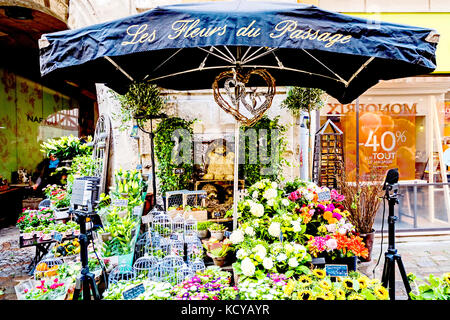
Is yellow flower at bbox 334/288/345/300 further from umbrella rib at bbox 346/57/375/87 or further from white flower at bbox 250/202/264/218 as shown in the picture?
umbrella rib at bbox 346/57/375/87

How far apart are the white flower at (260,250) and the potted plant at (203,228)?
180cm

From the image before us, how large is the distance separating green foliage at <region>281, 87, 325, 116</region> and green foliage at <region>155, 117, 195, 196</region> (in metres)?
2.18

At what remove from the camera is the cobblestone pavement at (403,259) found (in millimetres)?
4043

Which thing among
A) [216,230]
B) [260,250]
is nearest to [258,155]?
[216,230]

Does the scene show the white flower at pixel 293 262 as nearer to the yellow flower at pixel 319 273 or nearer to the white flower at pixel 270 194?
the yellow flower at pixel 319 273

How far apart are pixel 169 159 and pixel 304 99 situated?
9.47 feet

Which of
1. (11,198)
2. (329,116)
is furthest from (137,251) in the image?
(11,198)

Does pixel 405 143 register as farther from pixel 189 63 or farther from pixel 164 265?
pixel 164 265

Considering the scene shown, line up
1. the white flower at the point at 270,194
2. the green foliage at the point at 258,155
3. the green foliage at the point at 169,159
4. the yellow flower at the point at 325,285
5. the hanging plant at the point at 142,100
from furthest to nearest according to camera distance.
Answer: the green foliage at the point at 169,159 → the green foliage at the point at 258,155 → the hanging plant at the point at 142,100 → the white flower at the point at 270,194 → the yellow flower at the point at 325,285

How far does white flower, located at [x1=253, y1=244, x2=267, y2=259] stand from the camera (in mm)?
2736

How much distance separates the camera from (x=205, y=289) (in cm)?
→ 246

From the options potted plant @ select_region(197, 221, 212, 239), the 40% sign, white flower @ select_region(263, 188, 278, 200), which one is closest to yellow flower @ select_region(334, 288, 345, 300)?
white flower @ select_region(263, 188, 278, 200)

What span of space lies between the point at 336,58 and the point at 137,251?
3.96 metres

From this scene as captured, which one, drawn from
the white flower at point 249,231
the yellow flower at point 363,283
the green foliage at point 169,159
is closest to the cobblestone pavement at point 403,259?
the yellow flower at point 363,283
